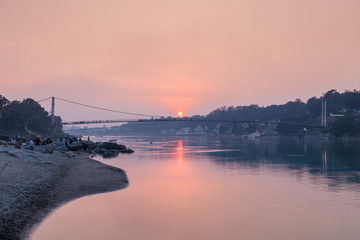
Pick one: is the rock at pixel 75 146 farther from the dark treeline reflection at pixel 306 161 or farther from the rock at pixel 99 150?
the dark treeline reflection at pixel 306 161

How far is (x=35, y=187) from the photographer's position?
1983cm

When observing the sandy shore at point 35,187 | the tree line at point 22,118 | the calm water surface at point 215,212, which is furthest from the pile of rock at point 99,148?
the tree line at point 22,118

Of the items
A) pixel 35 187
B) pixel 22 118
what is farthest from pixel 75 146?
pixel 22 118

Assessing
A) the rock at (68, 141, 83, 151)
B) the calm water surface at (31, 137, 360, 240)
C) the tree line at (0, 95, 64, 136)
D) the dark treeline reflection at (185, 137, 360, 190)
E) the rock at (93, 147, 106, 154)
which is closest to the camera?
the calm water surface at (31, 137, 360, 240)

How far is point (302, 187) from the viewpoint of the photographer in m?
25.7

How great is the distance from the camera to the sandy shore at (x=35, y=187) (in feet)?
45.4

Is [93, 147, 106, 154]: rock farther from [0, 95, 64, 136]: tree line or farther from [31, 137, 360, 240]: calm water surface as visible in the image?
[0, 95, 64, 136]: tree line

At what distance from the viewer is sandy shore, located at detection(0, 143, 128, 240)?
13.8 metres

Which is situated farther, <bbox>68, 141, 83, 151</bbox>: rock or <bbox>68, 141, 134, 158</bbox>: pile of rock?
<bbox>68, 141, 134, 158</bbox>: pile of rock

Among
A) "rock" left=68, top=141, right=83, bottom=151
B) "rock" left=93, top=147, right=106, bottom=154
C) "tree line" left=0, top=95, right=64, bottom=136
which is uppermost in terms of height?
"tree line" left=0, top=95, right=64, bottom=136

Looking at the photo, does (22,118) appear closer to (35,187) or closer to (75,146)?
(75,146)

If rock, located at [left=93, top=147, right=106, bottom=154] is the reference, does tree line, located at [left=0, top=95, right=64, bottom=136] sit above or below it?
above

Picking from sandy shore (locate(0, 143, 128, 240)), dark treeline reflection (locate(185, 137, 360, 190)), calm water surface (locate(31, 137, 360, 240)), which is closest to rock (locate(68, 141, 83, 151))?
dark treeline reflection (locate(185, 137, 360, 190))

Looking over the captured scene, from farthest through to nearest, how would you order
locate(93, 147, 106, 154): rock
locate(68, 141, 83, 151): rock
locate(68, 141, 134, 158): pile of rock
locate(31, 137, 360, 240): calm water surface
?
locate(93, 147, 106, 154): rock < locate(68, 141, 134, 158): pile of rock < locate(68, 141, 83, 151): rock < locate(31, 137, 360, 240): calm water surface
